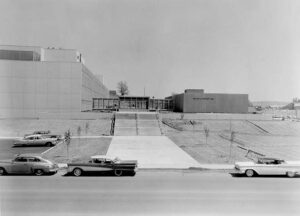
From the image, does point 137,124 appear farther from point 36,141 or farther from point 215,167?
point 215,167

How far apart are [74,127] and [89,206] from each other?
32890 millimetres

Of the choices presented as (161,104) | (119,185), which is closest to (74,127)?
(119,185)

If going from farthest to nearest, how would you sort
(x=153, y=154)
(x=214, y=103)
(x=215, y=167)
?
(x=214, y=103)
(x=153, y=154)
(x=215, y=167)

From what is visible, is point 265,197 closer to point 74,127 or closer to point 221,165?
point 221,165

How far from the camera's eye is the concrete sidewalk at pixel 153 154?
62.8 feet

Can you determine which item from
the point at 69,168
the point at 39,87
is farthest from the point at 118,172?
the point at 39,87

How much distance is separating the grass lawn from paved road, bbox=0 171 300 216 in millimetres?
6299

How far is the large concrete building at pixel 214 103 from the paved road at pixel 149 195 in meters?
50.1

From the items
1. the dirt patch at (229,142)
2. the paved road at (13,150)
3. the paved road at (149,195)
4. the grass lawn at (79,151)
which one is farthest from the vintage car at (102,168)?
the paved road at (13,150)

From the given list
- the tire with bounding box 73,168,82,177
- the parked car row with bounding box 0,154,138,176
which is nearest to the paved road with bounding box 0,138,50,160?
the parked car row with bounding box 0,154,138,176

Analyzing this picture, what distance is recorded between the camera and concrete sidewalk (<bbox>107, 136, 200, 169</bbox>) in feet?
62.8

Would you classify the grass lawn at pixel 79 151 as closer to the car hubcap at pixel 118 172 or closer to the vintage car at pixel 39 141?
the vintage car at pixel 39 141

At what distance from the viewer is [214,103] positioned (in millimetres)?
64625

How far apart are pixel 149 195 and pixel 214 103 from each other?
182 ft
